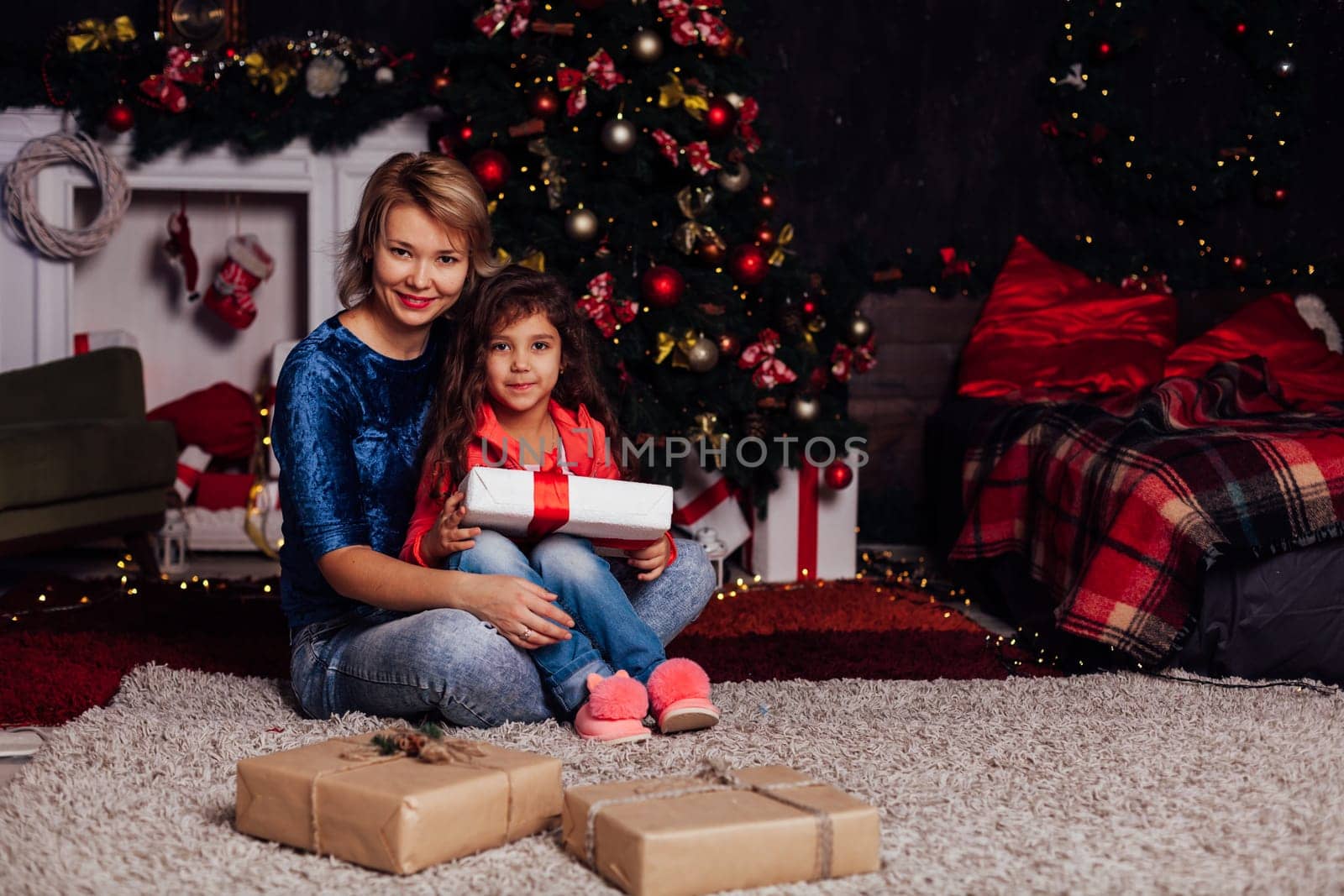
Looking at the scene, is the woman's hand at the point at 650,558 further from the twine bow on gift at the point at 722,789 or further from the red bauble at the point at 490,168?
the red bauble at the point at 490,168

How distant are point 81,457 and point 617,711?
1919 millimetres

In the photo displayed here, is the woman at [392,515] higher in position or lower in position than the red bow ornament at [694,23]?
lower

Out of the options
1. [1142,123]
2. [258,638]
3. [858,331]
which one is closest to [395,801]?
[258,638]

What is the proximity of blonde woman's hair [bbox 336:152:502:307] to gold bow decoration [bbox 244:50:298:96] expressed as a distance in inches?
76.2

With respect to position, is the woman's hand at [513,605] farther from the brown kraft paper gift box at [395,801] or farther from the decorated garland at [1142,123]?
the decorated garland at [1142,123]

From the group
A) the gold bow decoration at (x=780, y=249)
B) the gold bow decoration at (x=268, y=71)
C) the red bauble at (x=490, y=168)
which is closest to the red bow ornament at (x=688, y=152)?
the gold bow decoration at (x=780, y=249)

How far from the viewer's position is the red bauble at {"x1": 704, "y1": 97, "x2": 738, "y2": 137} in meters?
3.24

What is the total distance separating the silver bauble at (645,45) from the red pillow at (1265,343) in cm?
181

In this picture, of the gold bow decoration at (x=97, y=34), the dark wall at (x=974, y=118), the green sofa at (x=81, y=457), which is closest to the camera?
the green sofa at (x=81, y=457)

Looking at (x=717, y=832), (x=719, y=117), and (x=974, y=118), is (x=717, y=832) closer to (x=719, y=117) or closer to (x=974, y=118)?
(x=719, y=117)

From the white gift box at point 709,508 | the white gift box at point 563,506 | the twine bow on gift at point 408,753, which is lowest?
the twine bow on gift at point 408,753

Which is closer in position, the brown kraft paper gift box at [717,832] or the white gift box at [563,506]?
the brown kraft paper gift box at [717,832]

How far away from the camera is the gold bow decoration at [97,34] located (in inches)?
145

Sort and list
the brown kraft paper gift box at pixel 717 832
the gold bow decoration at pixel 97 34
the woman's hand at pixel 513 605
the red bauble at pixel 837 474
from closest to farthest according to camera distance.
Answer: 1. the brown kraft paper gift box at pixel 717 832
2. the woman's hand at pixel 513 605
3. the red bauble at pixel 837 474
4. the gold bow decoration at pixel 97 34
